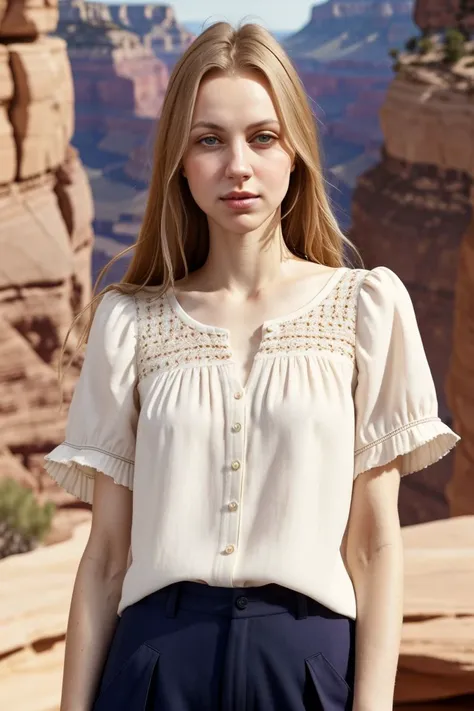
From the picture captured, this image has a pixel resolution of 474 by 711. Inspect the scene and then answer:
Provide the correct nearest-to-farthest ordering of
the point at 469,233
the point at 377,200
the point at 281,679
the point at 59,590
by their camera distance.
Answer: the point at 281,679 → the point at 59,590 → the point at 469,233 → the point at 377,200

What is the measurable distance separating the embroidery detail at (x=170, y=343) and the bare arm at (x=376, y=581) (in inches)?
13.4

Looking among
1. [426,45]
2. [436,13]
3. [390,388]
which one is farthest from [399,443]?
[436,13]

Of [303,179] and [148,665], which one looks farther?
[303,179]

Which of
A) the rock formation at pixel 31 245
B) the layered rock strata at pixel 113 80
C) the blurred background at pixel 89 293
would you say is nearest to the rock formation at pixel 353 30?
the layered rock strata at pixel 113 80

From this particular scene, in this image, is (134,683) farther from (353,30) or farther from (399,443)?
(353,30)

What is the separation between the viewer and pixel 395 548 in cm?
197

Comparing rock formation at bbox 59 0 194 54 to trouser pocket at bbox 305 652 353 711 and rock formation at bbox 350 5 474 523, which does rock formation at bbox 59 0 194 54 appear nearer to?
rock formation at bbox 350 5 474 523

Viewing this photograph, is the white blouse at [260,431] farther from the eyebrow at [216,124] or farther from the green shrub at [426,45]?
the green shrub at [426,45]

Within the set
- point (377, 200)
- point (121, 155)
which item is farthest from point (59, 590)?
point (121, 155)

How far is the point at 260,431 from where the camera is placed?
6.27ft

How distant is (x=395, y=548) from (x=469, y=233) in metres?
10.6

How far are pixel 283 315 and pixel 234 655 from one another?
1.95 feet

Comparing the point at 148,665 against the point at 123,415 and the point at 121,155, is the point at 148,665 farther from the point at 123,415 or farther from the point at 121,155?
the point at 121,155

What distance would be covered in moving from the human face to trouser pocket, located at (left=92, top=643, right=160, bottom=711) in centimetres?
74
